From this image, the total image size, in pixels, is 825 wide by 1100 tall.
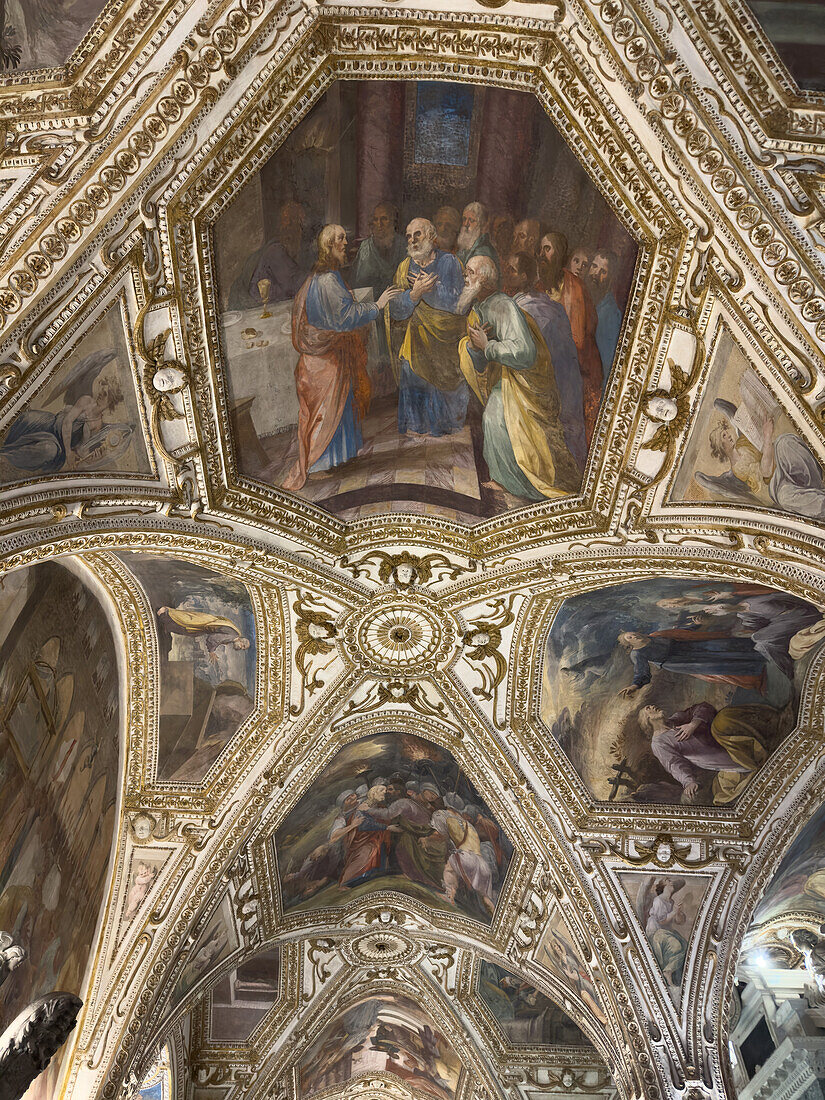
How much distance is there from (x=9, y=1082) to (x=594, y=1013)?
10.9 meters

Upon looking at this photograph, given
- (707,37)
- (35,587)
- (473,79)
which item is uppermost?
(473,79)

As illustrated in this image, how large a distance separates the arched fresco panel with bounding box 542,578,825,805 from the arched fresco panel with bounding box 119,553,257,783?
4102 mm

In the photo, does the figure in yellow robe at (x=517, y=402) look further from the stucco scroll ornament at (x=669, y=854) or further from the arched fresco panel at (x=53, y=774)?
the stucco scroll ornament at (x=669, y=854)

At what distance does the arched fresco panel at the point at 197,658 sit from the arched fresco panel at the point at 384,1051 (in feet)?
31.0

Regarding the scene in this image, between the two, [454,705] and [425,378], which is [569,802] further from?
[425,378]

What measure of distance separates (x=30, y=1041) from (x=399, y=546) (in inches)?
274

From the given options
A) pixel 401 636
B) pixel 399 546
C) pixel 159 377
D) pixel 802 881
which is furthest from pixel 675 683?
pixel 159 377

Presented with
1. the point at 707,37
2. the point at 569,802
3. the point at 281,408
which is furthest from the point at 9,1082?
the point at 569,802

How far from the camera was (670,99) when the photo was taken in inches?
296

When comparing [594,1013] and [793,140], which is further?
[594,1013]

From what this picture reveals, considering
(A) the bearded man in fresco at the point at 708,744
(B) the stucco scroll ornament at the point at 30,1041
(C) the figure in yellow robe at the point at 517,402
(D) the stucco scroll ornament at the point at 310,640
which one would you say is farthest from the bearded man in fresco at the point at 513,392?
(B) the stucco scroll ornament at the point at 30,1041

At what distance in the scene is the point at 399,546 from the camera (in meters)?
11.6

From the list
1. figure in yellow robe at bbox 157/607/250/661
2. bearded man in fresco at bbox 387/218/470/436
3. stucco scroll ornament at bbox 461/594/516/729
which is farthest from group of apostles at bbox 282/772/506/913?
bearded man in fresco at bbox 387/218/470/436

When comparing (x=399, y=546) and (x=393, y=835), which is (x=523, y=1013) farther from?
(x=399, y=546)
